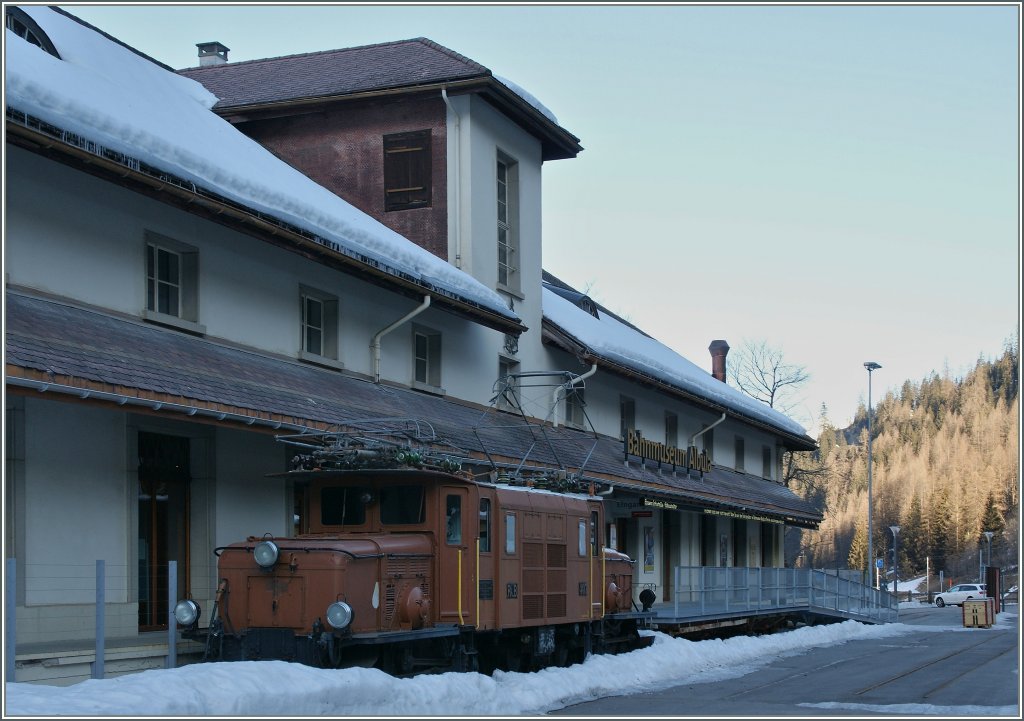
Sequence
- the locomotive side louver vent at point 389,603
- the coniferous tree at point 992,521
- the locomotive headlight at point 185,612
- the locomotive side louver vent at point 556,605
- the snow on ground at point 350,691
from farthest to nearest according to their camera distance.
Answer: the coniferous tree at point 992,521
the locomotive side louver vent at point 556,605
the locomotive side louver vent at point 389,603
the locomotive headlight at point 185,612
the snow on ground at point 350,691

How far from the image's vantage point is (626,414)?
119 feet

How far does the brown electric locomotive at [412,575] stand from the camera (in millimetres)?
14930

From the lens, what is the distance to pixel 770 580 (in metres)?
34.8

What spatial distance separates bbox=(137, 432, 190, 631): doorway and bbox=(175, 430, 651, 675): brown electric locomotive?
1634 millimetres

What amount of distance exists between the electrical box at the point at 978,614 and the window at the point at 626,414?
49.1 ft

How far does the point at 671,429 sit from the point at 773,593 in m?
6.76

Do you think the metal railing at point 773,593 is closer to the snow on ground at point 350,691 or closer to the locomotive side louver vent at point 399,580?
the snow on ground at point 350,691

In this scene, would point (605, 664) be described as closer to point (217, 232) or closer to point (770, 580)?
point (217, 232)

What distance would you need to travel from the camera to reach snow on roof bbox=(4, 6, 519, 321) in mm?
15945

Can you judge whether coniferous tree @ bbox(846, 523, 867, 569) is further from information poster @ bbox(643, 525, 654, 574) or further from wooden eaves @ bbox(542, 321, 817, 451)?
information poster @ bbox(643, 525, 654, 574)

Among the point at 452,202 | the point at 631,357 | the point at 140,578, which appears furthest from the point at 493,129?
the point at 140,578

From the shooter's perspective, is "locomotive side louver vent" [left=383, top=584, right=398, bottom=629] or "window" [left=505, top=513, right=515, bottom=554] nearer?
"locomotive side louver vent" [left=383, top=584, right=398, bottom=629]

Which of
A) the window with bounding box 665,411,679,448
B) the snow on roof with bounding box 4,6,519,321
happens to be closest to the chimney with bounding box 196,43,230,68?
the snow on roof with bounding box 4,6,519,321

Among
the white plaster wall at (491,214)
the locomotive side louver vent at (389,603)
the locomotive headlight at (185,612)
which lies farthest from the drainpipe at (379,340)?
the locomotive headlight at (185,612)
